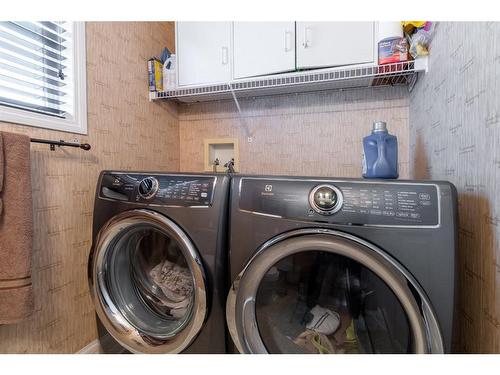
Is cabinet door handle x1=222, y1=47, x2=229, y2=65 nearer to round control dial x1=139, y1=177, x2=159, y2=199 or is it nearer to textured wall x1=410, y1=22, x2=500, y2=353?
round control dial x1=139, y1=177, x2=159, y2=199

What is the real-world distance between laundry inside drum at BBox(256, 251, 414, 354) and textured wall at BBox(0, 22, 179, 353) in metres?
1.01

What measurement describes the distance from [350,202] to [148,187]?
83 centimetres

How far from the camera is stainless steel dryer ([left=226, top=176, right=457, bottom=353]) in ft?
2.26

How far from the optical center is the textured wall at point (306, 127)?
163 centimetres

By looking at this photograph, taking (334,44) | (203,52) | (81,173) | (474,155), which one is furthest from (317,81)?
(81,173)

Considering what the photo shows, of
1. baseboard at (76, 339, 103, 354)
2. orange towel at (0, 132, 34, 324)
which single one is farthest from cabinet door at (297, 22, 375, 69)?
baseboard at (76, 339, 103, 354)

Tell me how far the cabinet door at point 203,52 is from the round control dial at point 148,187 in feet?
2.92

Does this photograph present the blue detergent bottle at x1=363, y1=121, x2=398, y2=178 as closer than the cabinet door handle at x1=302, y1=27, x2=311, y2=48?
Yes

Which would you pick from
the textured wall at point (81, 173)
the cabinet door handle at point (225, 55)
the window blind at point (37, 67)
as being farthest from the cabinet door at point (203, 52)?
the window blind at point (37, 67)

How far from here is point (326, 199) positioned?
0.78 m

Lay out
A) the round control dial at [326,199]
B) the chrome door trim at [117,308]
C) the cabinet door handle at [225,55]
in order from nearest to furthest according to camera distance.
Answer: the round control dial at [326,199]
the chrome door trim at [117,308]
the cabinet door handle at [225,55]

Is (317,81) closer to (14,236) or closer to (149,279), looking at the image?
(149,279)

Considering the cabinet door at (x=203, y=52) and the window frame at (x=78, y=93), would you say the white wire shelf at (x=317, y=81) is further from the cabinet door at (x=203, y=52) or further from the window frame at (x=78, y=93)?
the window frame at (x=78, y=93)
